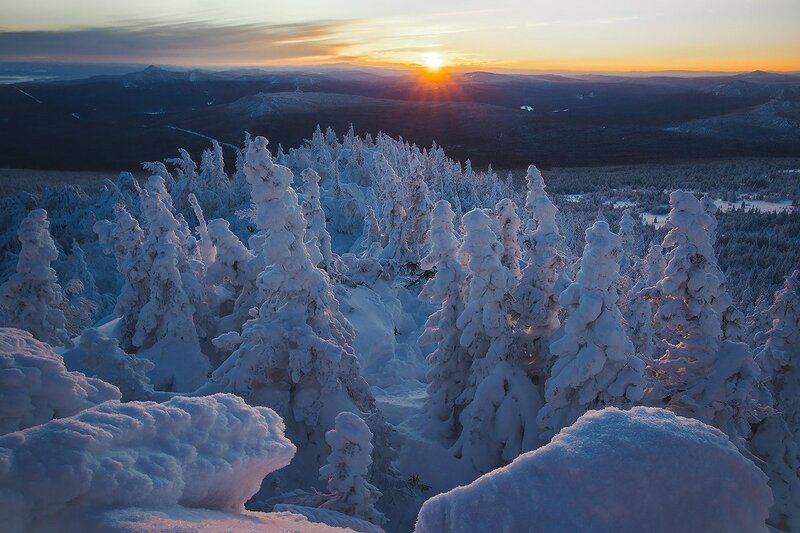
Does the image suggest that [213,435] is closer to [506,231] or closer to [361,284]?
[506,231]

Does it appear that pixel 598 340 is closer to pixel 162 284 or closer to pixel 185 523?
pixel 185 523

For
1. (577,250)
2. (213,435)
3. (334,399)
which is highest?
(213,435)

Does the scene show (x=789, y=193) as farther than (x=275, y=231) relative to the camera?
Yes

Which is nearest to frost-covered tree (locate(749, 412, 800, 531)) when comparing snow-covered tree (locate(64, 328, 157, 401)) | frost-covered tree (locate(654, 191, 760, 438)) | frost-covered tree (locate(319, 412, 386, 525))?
frost-covered tree (locate(654, 191, 760, 438))

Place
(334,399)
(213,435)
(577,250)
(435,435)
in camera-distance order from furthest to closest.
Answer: (577,250), (435,435), (334,399), (213,435)

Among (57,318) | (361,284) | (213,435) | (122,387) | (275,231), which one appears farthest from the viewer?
(361,284)

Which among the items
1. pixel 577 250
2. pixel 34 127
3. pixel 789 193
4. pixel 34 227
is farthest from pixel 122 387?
pixel 34 127

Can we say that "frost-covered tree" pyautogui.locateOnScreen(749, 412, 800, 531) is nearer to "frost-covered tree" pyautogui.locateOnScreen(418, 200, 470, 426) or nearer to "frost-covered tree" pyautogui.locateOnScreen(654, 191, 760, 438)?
"frost-covered tree" pyautogui.locateOnScreen(654, 191, 760, 438)
